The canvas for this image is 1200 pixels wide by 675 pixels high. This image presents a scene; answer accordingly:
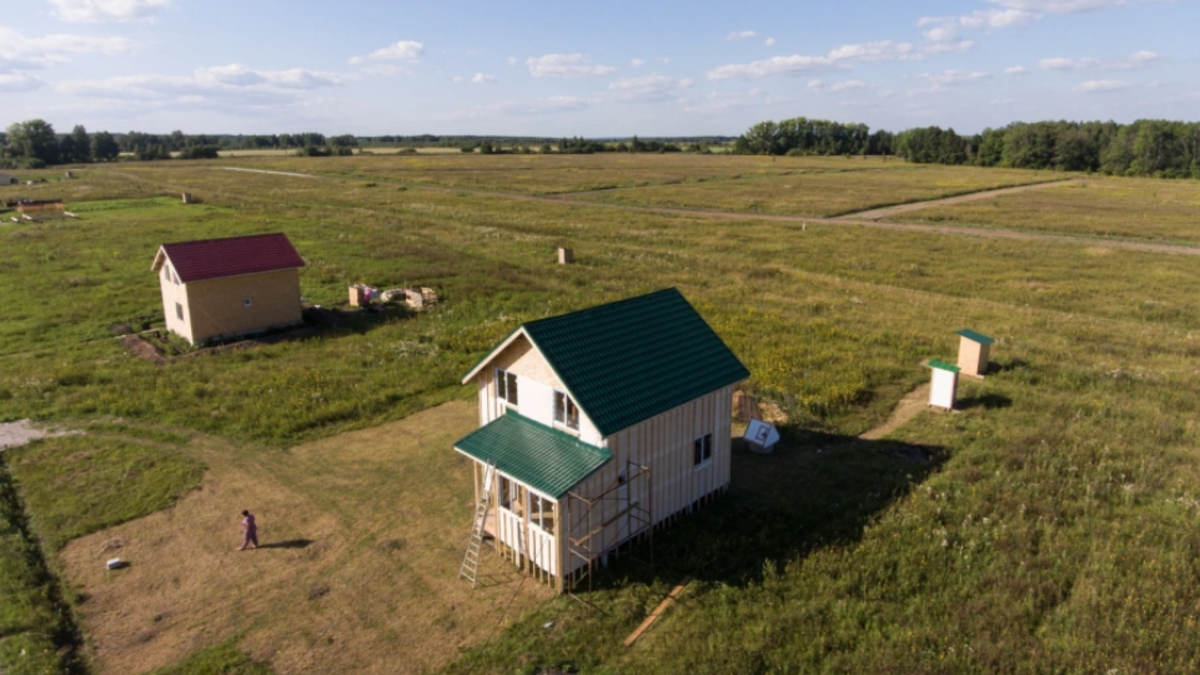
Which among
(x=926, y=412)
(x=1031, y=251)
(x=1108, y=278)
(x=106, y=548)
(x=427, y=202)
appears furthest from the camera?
(x=427, y=202)

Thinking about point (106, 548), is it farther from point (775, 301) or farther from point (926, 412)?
point (775, 301)

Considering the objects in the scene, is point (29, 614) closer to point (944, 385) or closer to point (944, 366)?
point (944, 366)

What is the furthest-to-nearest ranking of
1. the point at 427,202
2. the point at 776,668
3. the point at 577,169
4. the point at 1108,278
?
1. the point at 577,169
2. the point at 427,202
3. the point at 1108,278
4. the point at 776,668

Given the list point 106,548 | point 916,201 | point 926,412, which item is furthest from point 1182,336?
point 916,201

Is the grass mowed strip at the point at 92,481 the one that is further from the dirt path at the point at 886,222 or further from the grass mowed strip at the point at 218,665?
the dirt path at the point at 886,222

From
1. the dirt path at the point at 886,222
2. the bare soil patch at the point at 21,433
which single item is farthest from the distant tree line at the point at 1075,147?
the bare soil patch at the point at 21,433

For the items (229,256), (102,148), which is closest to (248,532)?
(229,256)
